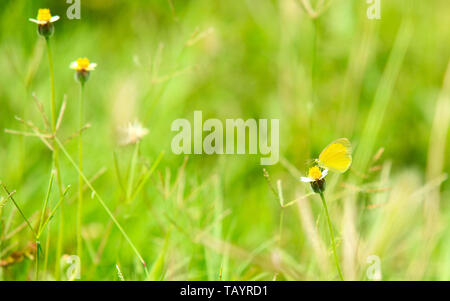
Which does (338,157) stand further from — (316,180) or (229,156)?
(229,156)

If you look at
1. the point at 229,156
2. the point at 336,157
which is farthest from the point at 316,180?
the point at 229,156

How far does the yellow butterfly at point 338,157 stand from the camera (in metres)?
0.54

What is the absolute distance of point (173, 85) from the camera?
1.17 metres

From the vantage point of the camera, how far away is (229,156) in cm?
105

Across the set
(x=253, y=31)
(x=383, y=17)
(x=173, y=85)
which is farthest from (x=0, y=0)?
(x=383, y=17)

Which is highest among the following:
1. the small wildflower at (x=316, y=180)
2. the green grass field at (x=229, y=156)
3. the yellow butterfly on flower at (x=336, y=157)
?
the green grass field at (x=229, y=156)

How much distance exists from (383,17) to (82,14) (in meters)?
0.71
